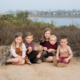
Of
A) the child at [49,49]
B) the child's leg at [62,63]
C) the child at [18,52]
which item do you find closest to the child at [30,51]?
the child at [18,52]

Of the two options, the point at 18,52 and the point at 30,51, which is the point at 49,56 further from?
the point at 18,52

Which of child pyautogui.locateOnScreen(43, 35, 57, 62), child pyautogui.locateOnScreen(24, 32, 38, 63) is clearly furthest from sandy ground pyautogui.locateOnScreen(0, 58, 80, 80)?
child pyautogui.locateOnScreen(43, 35, 57, 62)

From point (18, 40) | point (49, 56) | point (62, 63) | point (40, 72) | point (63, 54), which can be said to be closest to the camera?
point (40, 72)

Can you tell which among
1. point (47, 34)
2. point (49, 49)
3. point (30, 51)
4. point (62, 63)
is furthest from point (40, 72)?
point (47, 34)

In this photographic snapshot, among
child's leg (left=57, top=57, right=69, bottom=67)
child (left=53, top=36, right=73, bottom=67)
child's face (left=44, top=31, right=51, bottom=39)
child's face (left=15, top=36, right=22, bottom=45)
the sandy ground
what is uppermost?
child's face (left=44, top=31, right=51, bottom=39)

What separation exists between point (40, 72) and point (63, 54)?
105cm

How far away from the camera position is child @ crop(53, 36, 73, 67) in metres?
6.87

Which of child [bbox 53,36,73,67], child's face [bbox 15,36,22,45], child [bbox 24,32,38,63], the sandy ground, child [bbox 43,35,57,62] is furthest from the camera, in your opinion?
child [bbox 43,35,57,62]

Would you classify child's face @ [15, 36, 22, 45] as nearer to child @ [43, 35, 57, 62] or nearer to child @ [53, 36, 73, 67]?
child @ [43, 35, 57, 62]

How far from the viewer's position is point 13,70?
21.3ft

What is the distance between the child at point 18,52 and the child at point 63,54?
0.79 meters

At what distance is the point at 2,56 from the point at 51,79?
Answer: 7.70 feet

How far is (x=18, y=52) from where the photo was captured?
23.1 ft

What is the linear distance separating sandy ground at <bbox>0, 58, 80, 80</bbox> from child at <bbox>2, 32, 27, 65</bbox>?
144mm
